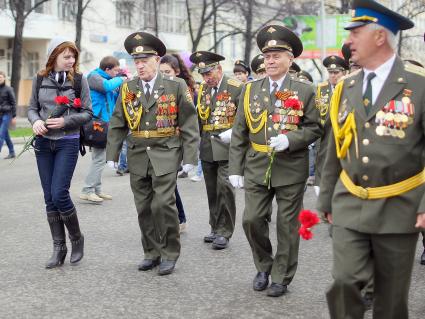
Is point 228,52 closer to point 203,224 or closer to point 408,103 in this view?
point 203,224

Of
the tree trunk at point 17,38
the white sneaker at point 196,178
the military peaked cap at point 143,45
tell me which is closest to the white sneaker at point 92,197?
the white sneaker at point 196,178

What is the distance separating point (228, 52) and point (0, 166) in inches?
1703

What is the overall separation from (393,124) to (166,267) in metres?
3.06

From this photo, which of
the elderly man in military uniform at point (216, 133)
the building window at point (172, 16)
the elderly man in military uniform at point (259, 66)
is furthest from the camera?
the building window at point (172, 16)

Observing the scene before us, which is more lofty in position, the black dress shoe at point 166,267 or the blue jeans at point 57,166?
the blue jeans at point 57,166

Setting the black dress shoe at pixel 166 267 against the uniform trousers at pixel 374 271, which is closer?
the uniform trousers at pixel 374 271

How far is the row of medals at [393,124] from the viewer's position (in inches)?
148

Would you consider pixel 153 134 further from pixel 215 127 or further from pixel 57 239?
pixel 215 127

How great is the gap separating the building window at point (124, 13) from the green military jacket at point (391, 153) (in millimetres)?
34828

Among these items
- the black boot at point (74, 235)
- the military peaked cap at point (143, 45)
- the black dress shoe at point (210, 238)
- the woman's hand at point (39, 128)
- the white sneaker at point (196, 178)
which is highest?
the military peaked cap at point (143, 45)

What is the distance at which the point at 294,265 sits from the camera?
5711 mm

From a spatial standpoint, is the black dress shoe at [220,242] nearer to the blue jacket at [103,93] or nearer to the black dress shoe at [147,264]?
the black dress shoe at [147,264]

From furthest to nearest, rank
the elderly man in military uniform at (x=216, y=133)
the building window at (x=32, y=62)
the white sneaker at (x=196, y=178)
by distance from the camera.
Answer: the building window at (x=32, y=62)
the white sneaker at (x=196, y=178)
the elderly man in military uniform at (x=216, y=133)

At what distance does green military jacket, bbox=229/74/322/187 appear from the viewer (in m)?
5.63
